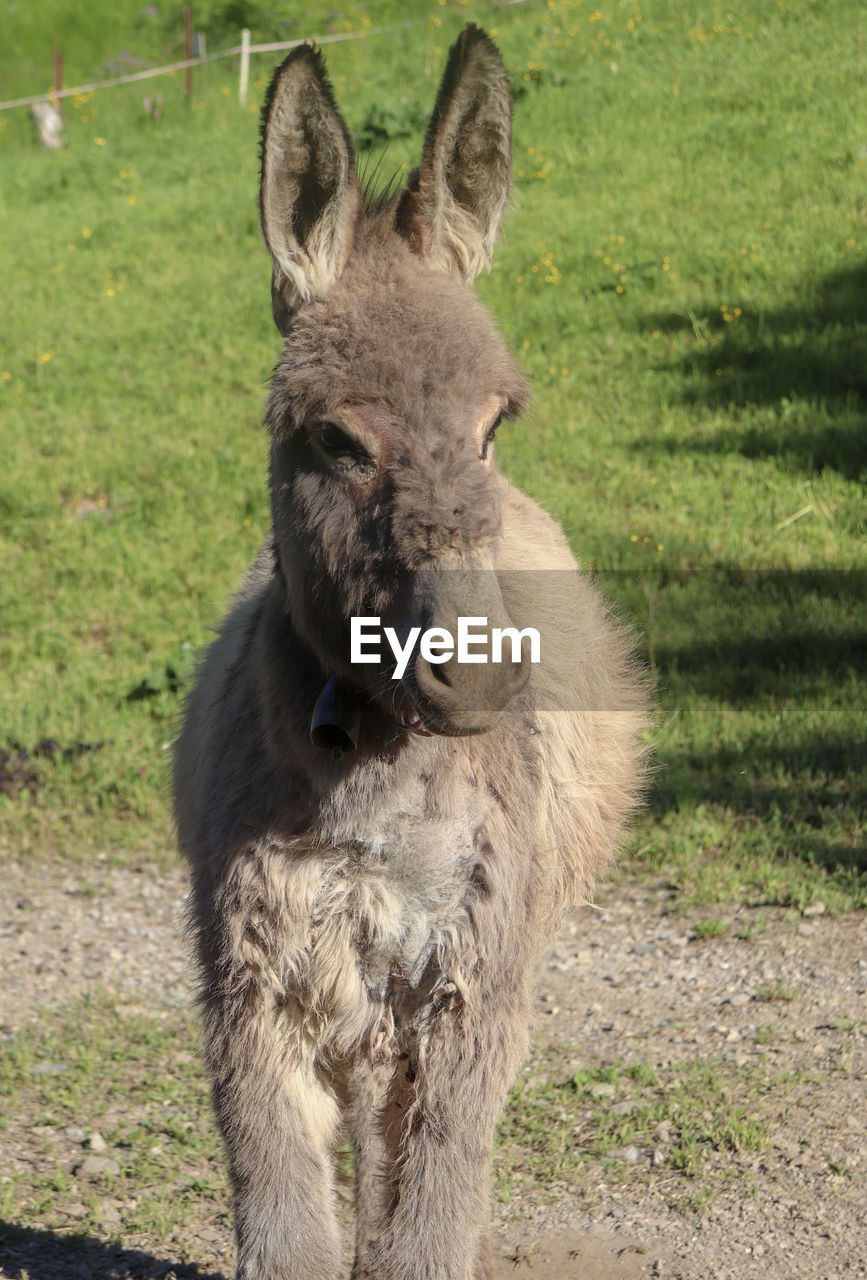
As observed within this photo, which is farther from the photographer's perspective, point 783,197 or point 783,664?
point 783,197

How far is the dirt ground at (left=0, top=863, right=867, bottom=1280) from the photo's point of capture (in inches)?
156

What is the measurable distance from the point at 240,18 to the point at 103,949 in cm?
2153

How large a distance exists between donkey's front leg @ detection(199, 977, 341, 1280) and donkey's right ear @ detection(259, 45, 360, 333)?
1666 mm

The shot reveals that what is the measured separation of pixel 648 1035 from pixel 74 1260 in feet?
7.59

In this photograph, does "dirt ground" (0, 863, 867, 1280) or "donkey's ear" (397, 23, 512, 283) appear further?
"dirt ground" (0, 863, 867, 1280)

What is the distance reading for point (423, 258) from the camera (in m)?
3.03

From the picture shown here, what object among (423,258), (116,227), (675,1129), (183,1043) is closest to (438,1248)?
(675,1129)

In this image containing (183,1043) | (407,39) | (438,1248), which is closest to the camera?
(438,1248)

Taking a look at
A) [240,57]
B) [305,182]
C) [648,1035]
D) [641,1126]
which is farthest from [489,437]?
[240,57]

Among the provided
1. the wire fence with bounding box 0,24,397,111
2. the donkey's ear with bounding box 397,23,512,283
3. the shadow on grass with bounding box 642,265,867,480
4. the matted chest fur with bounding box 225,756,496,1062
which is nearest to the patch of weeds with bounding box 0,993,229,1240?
the matted chest fur with bounding box 225,756,496,1062

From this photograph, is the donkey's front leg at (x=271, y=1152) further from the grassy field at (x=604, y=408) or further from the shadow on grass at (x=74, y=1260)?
the grassy field at (x=604, y=408)

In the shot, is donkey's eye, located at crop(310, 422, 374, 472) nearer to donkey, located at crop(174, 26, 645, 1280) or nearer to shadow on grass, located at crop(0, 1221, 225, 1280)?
donkey, located at crop(174, 26, 645, 1280)

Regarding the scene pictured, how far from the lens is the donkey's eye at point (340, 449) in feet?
8.59

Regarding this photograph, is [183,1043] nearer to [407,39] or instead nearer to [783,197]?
[783,197]
